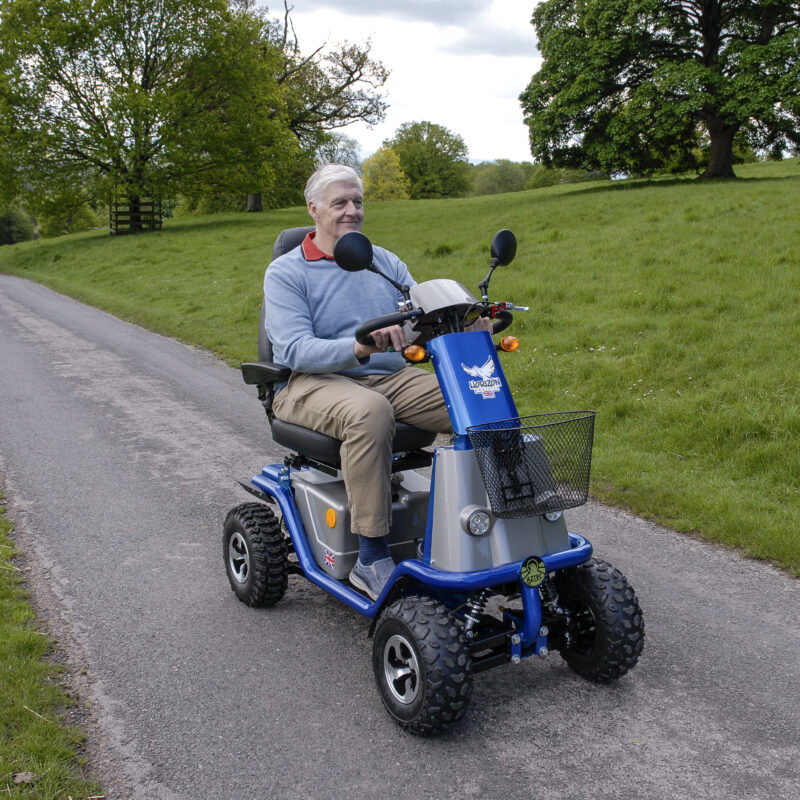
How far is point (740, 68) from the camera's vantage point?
19.8m

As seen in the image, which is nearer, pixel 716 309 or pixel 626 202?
pixel 716 309

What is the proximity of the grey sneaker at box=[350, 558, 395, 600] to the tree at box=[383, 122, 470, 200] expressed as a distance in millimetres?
65168

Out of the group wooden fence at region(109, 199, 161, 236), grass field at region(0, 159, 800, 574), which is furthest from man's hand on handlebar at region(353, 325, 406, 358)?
wooden fence at region(109, 199, 161, 236)

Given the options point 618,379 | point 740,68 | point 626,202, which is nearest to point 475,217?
point 626,202

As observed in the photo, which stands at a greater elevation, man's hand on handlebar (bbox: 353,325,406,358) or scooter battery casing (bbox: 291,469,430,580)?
man's hand on handlebar (bbox: 353,325,406,358)

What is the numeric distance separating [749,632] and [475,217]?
1910 centimetres

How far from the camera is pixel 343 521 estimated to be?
3295 mm

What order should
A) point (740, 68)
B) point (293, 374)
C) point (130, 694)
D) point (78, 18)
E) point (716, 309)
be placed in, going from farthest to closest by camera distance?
point (78, 18) < point (740, 68) < point (716, 309) < point (293, 374) < point (130, 694)

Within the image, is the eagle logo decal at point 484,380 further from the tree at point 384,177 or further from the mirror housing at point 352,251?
the tree at point 384,177

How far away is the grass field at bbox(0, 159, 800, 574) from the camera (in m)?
5.07

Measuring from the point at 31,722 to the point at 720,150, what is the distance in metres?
23.2

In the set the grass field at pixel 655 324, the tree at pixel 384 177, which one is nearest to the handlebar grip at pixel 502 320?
the grass field at pixel 655 324

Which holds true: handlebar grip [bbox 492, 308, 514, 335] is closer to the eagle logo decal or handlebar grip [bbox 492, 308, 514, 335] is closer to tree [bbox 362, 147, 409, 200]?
the eagle logo decal

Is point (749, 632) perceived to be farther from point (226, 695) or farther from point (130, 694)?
point (130, 694)
